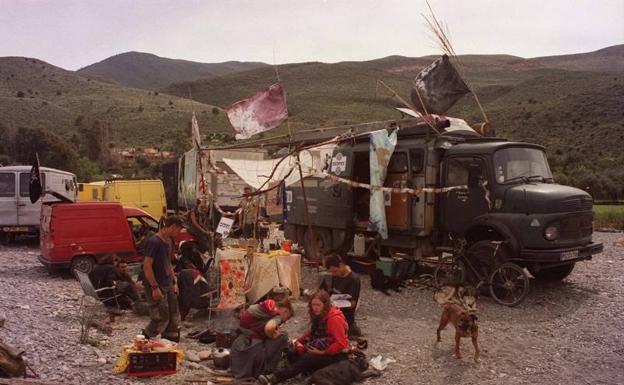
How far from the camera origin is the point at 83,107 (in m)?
61.0

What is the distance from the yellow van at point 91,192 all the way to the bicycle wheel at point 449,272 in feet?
45.2

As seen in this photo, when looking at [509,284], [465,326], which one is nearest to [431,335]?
[465,326]

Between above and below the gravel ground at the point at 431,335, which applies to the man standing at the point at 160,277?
above

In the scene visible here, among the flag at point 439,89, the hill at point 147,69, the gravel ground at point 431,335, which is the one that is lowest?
the gravel ground at point 431,335

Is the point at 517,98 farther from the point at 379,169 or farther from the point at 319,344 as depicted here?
the point at 319,344

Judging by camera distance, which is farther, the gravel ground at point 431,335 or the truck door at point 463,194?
the truck door at point 463,194

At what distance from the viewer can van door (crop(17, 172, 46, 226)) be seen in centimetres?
1573

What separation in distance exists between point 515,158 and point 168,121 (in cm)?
4820

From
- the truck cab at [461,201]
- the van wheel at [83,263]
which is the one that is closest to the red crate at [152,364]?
the truck cab at [461,201]

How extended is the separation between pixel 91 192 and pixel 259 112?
12663 millimetres

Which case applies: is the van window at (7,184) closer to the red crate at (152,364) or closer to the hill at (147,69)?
the red crate at (152,364)

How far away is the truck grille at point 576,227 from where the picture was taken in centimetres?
949

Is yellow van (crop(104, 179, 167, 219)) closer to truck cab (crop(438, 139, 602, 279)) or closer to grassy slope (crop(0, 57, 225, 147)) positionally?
truck cab (crop(438, 139, 602, 279))

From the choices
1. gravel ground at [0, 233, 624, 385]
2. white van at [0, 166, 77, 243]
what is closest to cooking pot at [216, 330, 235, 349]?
gravel ground at [0, 233, 624, 385]
